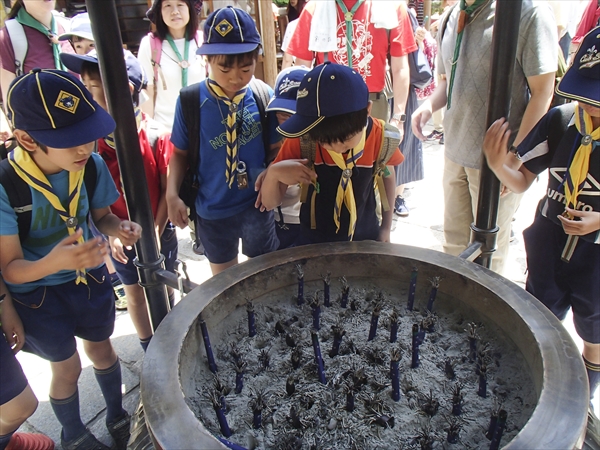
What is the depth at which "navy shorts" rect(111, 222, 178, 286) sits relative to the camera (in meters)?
2.57

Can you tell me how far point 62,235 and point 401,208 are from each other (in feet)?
11.6

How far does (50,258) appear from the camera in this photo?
63.4 inches

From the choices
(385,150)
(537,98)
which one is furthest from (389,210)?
(537,98)

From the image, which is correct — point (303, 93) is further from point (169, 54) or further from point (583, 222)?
point (169, 54)

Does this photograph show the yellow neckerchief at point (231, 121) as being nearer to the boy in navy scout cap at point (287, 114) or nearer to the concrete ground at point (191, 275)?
the boy in navy scout cap at point (287, 114)

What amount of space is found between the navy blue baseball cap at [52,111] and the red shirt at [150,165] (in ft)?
2.42

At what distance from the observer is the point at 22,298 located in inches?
73.8

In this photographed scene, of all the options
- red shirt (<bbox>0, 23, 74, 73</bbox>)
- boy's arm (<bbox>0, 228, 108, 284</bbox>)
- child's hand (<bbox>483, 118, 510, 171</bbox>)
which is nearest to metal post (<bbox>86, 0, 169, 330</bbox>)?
boy's arm (<bbox>0, 228, 108, 284</bbox>)

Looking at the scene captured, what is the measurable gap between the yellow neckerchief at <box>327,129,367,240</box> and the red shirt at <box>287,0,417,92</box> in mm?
1689

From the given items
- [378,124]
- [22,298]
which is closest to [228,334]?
[22,298]

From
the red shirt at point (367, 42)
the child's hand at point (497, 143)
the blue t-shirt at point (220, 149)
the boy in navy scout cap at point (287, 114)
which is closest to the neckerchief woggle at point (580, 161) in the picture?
the child's hand at point (497, 143)

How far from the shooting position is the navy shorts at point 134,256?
2572 mm

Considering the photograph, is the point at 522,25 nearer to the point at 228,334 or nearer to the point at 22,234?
the point at 228,334

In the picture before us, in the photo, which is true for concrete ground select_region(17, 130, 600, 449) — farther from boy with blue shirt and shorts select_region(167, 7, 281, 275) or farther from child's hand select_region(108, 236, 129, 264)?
boy with blue shirt and shorts select_region(167, 7, 281, 275)
